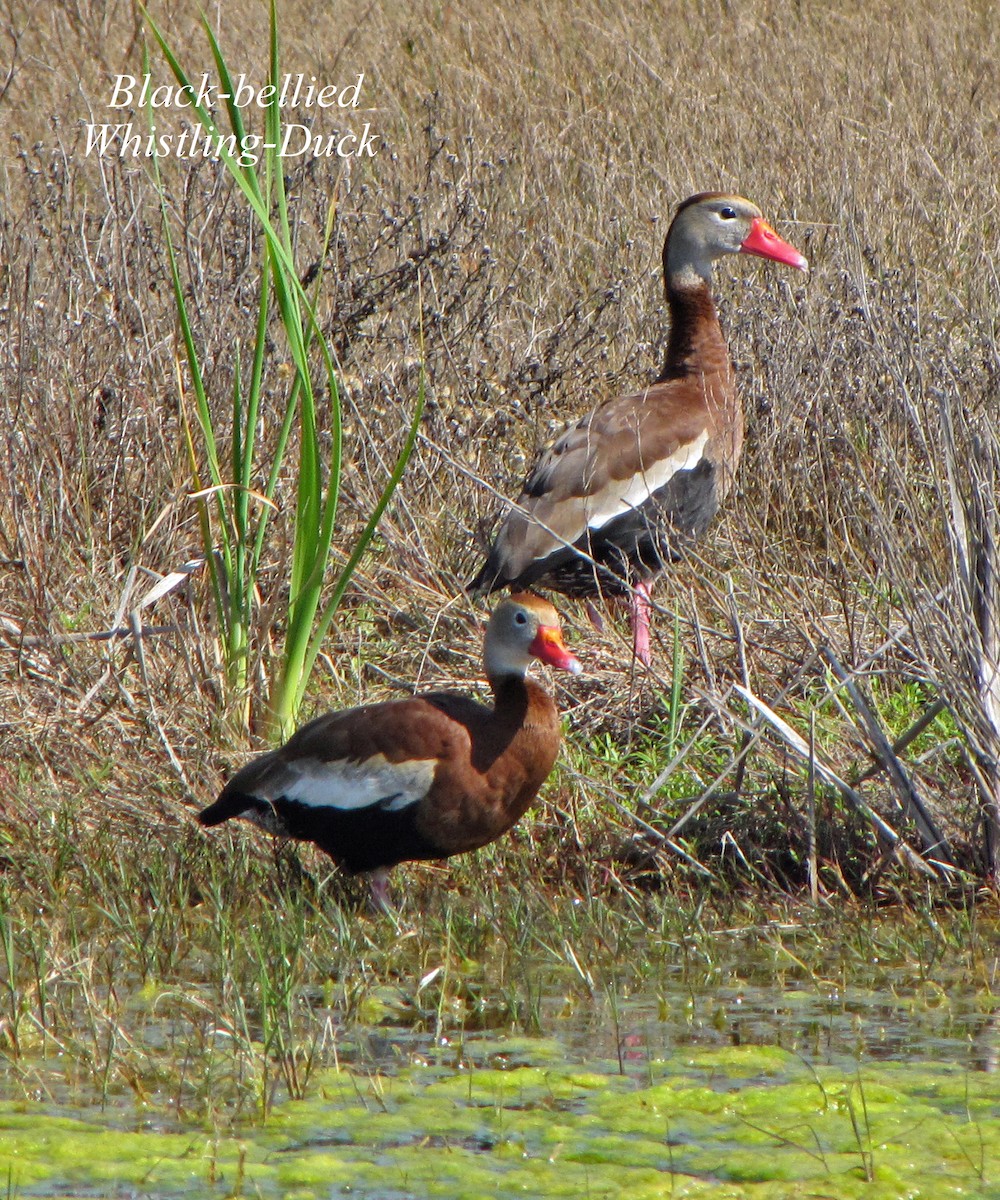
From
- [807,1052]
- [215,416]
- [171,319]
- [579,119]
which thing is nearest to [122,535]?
[215,416]

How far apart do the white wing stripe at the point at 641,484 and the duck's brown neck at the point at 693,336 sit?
58 centimetres

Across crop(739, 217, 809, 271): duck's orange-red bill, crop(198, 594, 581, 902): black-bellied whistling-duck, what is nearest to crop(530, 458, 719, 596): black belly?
crop(739, 217, 809, 271): duck's orange-red bill

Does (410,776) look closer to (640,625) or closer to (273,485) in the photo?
(273,485)

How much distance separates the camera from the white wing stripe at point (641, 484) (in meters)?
6.24

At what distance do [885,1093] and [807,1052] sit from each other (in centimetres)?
32

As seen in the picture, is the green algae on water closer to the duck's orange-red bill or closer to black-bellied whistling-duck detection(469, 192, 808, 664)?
black-bellied whistling-duck detection(469, 192, 808, 664)

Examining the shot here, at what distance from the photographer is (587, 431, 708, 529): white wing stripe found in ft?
20.5

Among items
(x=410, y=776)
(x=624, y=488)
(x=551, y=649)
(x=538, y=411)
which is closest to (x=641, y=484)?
(x=624, y=488)

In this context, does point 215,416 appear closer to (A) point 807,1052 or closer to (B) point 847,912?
(B) point 847,912

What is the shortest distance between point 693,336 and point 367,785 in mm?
3078

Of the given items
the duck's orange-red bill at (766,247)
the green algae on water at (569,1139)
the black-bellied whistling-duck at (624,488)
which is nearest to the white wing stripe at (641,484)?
the black-bellied whistling-duck at (624,488)

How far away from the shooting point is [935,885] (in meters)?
4.43

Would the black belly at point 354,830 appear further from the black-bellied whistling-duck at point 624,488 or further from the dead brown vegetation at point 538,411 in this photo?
the black-bellied whistling-duck at point 624,488

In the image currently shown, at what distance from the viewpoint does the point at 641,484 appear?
625cm
